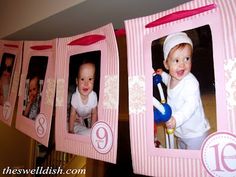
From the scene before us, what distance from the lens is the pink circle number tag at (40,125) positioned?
722 mm

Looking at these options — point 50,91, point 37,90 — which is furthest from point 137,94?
point 37,90

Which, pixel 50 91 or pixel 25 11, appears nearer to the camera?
pixel 50 91

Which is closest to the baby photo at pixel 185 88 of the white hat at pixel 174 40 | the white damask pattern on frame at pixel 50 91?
the white hat at pixel 174 40

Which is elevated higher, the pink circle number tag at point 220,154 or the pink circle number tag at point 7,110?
the pink circle number tag at point 7,110

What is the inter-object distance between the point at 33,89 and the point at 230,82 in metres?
0.69

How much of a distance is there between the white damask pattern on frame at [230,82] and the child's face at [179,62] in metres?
0.08

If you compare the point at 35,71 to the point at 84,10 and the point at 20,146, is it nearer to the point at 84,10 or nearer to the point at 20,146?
the point at 84,10

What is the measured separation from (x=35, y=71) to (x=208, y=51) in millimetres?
647

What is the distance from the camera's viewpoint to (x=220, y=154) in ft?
1.21

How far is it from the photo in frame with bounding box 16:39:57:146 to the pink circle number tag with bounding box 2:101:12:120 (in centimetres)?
9

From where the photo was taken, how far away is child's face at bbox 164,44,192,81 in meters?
0.43

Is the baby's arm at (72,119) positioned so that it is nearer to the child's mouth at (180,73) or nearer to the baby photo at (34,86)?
the baby photo at (34,86)

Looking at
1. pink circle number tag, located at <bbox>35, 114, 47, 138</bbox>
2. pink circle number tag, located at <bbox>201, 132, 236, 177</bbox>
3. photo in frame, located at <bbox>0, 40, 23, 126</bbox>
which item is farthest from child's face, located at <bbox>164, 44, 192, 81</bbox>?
photo in frame, located at <bbox>0, 40, 23, 126</bbox>

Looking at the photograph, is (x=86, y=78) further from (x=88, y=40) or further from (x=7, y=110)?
(x=7, y=110)
